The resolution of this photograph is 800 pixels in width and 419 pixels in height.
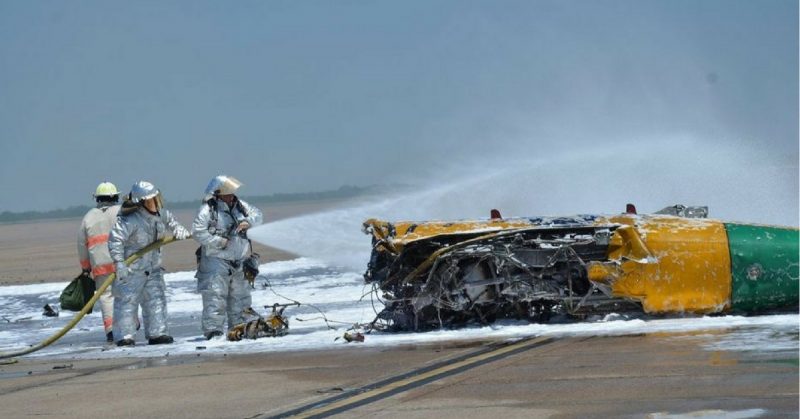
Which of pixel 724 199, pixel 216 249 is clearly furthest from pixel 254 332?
pixel 724 199

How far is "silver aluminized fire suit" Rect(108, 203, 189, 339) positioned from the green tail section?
6.24 m

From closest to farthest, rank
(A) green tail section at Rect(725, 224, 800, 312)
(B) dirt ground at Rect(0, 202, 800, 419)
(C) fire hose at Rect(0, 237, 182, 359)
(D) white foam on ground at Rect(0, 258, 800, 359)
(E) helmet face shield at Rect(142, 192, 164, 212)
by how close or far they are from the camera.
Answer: (B) dirt ground at Rect(0, 202, 800, 419)
(D) white foam on ground at Rect(0, 258, 800, 359)
(A) green tail section at Rect(725, 224, 800, 312)
(C) fire hose at Rect(0, 237, 182, 359)
(E) helmet face shield at Rect(142, 192, 164, 212)

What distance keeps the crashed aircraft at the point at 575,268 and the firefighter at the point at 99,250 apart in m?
3.61

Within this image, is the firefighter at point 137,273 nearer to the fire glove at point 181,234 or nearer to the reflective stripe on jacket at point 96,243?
the fire glove at point 181,234

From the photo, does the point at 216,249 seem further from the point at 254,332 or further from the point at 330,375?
the point at 330,375

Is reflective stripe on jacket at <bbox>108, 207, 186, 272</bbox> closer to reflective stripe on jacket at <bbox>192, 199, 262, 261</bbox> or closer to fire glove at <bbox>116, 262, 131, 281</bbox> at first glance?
fire glove at <bbox>116, 262, 131, 281</bbox>

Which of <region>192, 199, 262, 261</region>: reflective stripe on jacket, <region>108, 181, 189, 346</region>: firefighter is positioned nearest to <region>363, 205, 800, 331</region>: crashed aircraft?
<region>192, 199, 262, 261</region>: reflective stripe on jacket

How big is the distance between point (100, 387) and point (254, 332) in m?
2.95

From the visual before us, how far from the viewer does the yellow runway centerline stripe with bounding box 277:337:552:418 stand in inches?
343

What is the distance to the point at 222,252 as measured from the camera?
13.6 meters

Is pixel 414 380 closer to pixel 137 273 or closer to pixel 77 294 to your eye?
pixel 137 273

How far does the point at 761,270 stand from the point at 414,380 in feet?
14.5

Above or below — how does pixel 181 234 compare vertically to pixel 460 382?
above

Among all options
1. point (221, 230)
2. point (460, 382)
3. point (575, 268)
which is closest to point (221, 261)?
point (221, 230)
